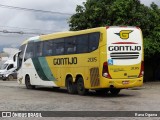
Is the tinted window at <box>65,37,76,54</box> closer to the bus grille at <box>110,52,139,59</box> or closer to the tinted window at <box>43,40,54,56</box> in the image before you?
the tinted window at <box>43,40,54,56</box>

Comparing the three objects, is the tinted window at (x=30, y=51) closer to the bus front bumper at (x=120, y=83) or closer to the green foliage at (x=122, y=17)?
the green foliage at (x=122, y=17)

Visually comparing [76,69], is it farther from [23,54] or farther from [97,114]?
[97,114]

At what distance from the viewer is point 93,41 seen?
20750mm

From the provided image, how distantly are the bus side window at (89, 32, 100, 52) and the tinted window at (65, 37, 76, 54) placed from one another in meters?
1.55

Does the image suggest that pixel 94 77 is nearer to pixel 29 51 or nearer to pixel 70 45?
pixel 70 45

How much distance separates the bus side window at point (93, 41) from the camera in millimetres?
20547

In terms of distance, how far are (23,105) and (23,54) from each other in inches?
485

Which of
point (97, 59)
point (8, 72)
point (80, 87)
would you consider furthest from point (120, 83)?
point (8, 72)

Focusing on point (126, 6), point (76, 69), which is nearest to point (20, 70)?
point (76, 69)

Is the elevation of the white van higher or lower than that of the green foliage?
lower

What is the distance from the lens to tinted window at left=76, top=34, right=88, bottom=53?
21.3 metres

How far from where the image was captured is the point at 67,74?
23.2 metres

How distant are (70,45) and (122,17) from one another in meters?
11.3

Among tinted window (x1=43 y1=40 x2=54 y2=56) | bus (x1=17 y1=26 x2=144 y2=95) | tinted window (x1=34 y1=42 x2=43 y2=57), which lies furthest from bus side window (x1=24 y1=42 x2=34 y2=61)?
bus (x1=17 y1=26 x2=144 y2=95)
